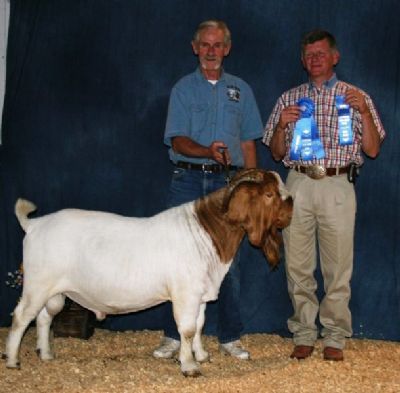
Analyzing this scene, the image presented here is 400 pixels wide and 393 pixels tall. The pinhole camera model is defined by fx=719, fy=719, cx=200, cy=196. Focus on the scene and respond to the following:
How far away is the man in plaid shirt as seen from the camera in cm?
512

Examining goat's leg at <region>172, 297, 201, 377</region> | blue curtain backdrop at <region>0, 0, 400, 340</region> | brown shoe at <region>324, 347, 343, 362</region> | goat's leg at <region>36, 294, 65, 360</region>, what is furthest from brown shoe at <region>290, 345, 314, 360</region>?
goat's leg at <region>36, 294, 65, 360</region>

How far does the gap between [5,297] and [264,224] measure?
2.87 metres

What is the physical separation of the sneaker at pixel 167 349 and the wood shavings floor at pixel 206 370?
73 millimetres

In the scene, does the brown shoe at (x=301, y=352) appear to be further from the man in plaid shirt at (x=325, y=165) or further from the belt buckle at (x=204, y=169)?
the belt buckle at (x=204, y=169)

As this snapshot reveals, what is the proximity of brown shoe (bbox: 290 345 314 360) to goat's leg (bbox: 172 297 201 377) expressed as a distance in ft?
3.01

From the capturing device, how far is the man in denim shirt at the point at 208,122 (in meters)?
5.23

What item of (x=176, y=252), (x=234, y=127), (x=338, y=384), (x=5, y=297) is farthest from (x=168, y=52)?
(x=338, y=384)

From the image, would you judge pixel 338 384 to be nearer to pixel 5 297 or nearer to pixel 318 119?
pixel 318 119

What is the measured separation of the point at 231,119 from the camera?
17.4 ft

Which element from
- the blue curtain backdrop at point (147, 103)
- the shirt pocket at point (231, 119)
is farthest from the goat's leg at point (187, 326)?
the blue curtain backdrop at point (147, 103)

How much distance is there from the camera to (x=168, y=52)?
6039 mm

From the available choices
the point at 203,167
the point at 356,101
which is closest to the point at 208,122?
the point at 203,167

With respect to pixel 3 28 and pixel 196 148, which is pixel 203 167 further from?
pixel 3 28

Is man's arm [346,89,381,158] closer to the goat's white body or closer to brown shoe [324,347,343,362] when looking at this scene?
the goat's white body
